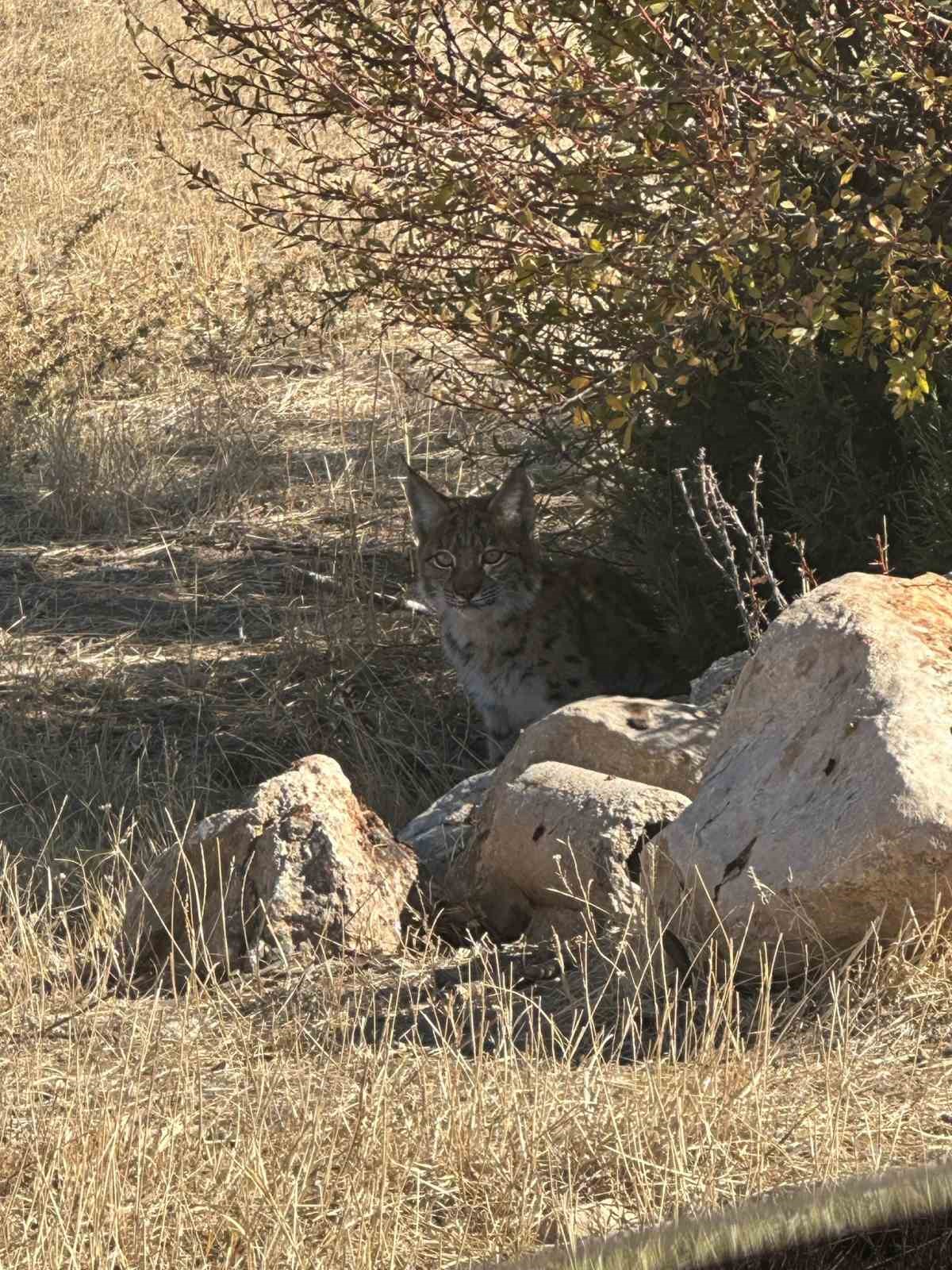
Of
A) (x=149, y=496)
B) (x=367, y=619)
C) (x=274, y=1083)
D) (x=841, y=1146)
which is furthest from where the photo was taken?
(x=149, y=496)

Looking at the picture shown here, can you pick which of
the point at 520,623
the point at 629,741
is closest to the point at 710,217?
the point at 629,741

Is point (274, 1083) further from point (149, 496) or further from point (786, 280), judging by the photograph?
point (149, 496)

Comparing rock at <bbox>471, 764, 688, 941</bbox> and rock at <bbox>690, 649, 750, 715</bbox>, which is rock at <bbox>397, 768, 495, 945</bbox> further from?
rock at <bbox>690, 649, 750, 715</bbox>

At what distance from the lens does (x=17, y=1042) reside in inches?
168

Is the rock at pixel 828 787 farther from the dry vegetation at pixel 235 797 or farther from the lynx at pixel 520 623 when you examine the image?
the lynx at pixel 520 623

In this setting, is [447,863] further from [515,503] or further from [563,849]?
[515,503]

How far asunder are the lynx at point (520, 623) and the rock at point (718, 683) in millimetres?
1204

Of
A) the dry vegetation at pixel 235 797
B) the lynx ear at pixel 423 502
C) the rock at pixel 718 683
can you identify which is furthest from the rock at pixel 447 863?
the lynx ear at pixel 423 502

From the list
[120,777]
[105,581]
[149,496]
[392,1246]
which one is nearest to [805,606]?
[392,1246]

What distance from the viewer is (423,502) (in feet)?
23.1

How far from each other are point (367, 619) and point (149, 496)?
207 cm

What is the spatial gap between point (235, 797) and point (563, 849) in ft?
7.29

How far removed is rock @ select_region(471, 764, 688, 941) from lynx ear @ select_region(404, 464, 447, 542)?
2.29 m

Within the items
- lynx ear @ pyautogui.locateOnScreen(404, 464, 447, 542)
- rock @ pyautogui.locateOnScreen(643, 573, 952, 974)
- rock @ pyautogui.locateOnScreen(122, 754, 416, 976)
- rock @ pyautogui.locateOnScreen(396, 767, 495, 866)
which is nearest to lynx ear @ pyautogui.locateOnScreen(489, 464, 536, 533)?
lynx ear @ pyautogui.locateOnScreen(404, 464, 447, 542)
